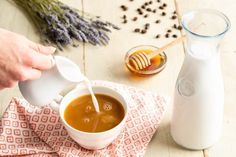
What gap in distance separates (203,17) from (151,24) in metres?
0.43

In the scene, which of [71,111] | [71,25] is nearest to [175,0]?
[71,25]

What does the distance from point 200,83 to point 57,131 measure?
0.35 m

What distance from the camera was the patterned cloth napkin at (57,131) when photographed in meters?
1.19

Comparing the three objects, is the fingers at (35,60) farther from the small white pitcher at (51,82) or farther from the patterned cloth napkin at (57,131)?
the patterned cloth napkin at (57,131)

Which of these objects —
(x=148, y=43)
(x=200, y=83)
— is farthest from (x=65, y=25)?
(x=200, y=83)

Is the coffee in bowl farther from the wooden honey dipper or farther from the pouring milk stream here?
the wooden honey dipper

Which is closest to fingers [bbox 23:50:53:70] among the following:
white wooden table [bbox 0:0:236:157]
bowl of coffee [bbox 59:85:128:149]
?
bowl of coffee [bbox 59:85:128:149]

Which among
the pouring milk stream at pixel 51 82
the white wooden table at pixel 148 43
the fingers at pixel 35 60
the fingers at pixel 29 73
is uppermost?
the fingers at pixel 35 60

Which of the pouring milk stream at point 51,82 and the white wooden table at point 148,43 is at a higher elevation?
the pouring milk stream at point 51,82

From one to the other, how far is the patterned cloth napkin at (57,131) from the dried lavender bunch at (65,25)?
252mm

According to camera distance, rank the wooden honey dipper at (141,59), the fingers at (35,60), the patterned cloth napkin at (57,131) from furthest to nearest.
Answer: the wooden honey dipper at (141,59) → the patterned cloth napkin at (57,131) → the fingers at (35,60)

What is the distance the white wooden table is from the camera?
1217 mm

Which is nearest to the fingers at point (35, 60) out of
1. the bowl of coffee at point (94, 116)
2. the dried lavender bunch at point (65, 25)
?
the bowl of coffee at point (94, 116)

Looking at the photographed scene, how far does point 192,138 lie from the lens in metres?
1.17
